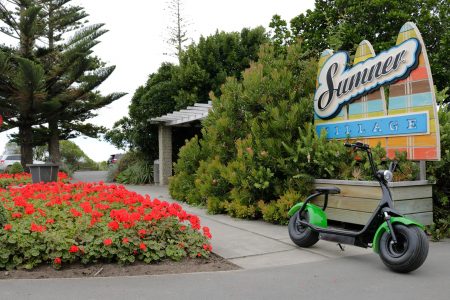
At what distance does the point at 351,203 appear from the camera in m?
6.20

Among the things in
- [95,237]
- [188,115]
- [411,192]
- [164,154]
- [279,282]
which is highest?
[188,115]

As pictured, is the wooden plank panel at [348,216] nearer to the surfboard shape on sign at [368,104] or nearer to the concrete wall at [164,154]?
the surfboard shape on sign at [368,104]

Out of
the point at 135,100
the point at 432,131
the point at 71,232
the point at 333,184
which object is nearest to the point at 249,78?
the point at 333,184

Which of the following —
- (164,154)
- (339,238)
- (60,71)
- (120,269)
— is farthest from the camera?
(60,71)

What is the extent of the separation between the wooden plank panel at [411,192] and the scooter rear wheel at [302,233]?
4.24 ft

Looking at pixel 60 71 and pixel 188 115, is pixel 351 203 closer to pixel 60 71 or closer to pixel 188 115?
pixel 188 115

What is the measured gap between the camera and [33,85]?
16969 mm

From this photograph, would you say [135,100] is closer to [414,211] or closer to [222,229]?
[222,229]

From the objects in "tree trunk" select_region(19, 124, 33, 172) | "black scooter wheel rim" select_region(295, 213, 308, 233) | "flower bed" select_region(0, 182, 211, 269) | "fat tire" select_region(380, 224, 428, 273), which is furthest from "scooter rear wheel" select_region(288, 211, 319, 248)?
"tree trunk" select_region(19, 124, 33, 172)

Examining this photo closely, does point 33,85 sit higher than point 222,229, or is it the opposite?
point 33,85

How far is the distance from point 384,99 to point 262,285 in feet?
12.6

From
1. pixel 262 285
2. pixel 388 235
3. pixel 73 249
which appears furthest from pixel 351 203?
pixel 73 249

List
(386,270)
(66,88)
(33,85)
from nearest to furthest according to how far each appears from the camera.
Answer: (386,270)
(33,85)
(66,88)

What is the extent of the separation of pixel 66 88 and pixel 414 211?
57.4ft
